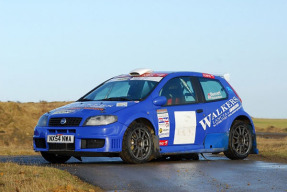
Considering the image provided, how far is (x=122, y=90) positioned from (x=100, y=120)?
1.48 meters

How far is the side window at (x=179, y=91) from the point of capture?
12.8m

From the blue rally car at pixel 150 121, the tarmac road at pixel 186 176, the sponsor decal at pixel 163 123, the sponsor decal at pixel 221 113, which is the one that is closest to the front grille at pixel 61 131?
the blue rally car at pixel 150 121

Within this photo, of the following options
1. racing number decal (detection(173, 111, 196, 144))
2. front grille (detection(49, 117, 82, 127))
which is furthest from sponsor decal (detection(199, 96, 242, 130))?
front grille (detection(49, 117, 82, 127))

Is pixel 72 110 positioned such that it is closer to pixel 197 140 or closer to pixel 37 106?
pixel 197 140

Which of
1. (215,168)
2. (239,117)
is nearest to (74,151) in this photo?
(215,168)

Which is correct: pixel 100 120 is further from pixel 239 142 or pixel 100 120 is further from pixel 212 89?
pixel 239 142

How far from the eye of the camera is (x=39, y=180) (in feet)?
29.9

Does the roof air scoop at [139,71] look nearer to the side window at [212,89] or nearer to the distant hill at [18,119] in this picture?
the side window at [212,89]

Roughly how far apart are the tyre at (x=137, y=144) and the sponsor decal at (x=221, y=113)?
1.45m

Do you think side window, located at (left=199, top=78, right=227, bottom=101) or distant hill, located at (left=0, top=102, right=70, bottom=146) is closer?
side window, located at (left=199, top=78, right=227, bottom=101)

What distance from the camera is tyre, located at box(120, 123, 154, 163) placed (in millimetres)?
11664

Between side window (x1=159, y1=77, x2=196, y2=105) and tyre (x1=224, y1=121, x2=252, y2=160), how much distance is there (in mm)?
1195

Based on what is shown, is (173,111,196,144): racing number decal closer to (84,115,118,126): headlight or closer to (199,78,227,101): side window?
(199,78,227,101): side window

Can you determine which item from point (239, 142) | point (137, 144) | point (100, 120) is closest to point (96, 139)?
point (100, 120)
